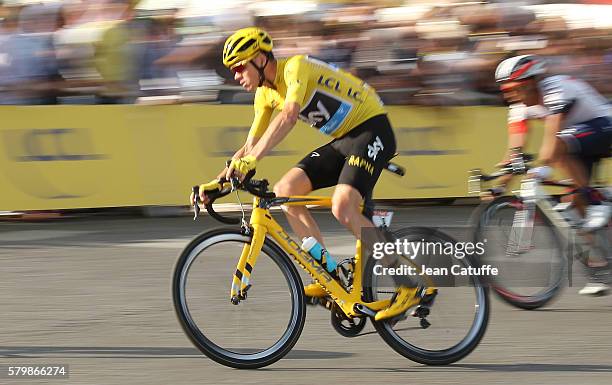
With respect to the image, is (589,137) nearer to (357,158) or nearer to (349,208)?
(357,158)

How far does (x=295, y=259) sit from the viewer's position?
6230 millimetres

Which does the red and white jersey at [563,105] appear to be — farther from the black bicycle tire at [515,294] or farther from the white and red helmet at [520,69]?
the black bicycle tire at [515,294]

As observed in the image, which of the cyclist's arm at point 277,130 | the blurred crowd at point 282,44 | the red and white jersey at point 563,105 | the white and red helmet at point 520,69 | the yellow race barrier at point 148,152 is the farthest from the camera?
the blurred crowd at point 282,44

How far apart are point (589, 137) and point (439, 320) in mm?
2150

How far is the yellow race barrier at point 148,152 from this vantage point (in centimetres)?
1114

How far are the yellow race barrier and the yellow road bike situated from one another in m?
5.43

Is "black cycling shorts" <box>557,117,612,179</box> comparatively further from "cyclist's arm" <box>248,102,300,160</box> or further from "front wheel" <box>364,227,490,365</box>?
"cyclist's arm" <box>248,102,300,160</box>

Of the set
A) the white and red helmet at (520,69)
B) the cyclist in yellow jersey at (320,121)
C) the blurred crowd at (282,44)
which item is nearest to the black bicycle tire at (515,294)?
the white and red helmet at (520,69)

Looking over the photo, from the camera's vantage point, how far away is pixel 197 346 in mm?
6062

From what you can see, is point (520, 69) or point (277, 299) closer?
point (277, 299)

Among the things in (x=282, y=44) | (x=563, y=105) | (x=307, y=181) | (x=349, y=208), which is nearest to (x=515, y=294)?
(x=563, y=105)

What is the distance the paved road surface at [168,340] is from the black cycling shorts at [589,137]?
3.45ft

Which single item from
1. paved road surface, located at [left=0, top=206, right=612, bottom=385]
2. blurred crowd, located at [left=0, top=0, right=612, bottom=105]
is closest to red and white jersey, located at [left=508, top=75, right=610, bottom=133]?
paved road surface, located at [left=0, top=206, right=612, bottom=385]

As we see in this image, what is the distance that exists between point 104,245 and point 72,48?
216 cm
